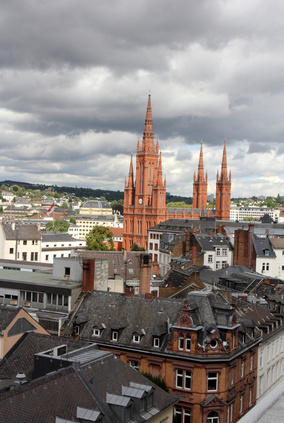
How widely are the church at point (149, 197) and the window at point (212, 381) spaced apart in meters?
126

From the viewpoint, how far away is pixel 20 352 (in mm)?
32875

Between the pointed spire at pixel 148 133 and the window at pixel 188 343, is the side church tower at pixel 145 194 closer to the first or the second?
the pointed spire at pixel 148 133

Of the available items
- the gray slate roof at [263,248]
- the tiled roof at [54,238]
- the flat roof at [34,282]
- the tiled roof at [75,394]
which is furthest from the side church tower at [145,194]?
the tiled roof at [75,394]

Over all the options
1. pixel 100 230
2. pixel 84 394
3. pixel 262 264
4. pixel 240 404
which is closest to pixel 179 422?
pixel 240 404

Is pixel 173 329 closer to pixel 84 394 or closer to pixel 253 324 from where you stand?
pixel 253 324

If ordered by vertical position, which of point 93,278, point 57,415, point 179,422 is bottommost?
point 179,422

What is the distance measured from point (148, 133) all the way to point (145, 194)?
810 inches

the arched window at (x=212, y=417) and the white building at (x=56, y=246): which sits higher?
the white building at (x=56, y=246)

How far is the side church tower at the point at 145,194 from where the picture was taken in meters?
163

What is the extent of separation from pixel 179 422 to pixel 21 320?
12891 millimetres

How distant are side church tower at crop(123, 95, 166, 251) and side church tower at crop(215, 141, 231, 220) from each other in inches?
705

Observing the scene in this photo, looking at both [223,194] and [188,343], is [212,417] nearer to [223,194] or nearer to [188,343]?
[188,343]

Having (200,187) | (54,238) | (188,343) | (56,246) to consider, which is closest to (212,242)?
(56,246)

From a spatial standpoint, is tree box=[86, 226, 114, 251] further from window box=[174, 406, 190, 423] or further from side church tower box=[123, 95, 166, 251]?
window box=[174, 406, 190, 423]
